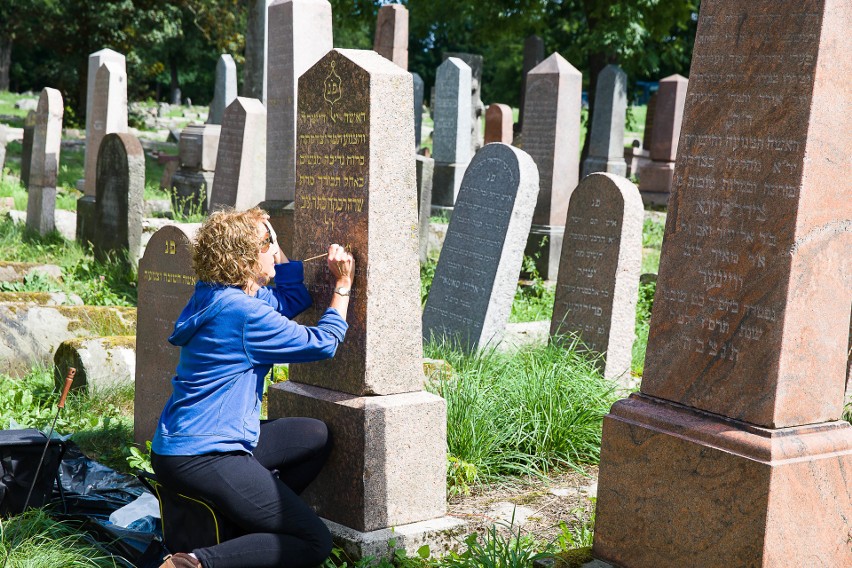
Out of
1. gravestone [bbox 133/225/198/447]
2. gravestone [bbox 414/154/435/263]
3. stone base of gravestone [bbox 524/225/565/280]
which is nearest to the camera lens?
gravestone [bbox 133/225/198/447]

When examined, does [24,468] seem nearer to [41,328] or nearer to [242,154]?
[41,328]

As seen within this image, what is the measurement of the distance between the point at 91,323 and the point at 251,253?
12.4ft

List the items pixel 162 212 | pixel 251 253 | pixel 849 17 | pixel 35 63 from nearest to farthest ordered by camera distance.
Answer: pixel 849 17 < pixel 251 253 < pixel 162 212 < pixel 35 63

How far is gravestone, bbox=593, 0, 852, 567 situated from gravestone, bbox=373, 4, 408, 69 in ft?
40.1

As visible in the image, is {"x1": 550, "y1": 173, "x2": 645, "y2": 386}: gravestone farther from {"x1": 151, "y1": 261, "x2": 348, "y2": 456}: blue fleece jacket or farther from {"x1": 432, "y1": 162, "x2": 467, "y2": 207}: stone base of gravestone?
{"x1": 432, "y1": 162, "x2": 467, "y2": 207}: stone base of gravestone

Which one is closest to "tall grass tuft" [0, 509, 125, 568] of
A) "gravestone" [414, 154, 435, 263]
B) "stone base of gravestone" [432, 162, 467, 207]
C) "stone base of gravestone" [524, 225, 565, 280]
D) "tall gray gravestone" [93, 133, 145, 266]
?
"tall gray gravestone" [93, 133, 145, 266]

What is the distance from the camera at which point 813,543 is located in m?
3.14

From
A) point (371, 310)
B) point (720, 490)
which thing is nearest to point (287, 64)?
point (371, 310)

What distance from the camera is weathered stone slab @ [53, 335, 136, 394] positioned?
20.1 feet

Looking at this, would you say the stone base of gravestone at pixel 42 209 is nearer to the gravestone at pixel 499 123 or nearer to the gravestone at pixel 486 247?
the gravestone at pixel 486 247

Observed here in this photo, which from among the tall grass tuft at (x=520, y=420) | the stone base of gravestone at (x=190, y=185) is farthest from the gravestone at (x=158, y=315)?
the stone base of gravestone at (x=190, y=185)

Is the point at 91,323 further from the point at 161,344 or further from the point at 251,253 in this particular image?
the point at 251,253

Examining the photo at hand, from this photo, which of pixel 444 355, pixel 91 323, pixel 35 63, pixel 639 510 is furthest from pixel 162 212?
pixel 35 63

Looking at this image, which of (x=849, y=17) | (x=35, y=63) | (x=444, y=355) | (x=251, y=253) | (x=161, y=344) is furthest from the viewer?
(x=35, y=63)
